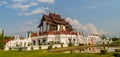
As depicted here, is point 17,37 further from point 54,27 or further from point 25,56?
point 25,56

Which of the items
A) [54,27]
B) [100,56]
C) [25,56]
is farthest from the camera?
[54,27]

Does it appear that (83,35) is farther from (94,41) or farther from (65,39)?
(65,39)

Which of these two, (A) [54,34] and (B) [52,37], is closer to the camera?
(B) [52,37]

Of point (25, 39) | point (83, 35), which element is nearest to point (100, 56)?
point (25, 39)

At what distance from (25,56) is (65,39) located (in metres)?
26.7

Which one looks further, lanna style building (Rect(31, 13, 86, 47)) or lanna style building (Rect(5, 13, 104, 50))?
lanna style building (Rect(31, 13, 86, 47))

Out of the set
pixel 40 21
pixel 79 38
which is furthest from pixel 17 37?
pixel 79 38

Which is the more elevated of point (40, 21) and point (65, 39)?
point (40, 21)

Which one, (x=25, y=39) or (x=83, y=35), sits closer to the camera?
(x=25, y=39)

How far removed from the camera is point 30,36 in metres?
61.9

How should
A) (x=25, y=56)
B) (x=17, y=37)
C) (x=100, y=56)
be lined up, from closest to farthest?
(x=100, y=56), (x=25, y=56), (x=17, y=37)

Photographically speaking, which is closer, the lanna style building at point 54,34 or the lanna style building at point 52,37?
the lanna style building at point 52,37

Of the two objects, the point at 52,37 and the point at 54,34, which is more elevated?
the point at 54,34

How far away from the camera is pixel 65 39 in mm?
59281
